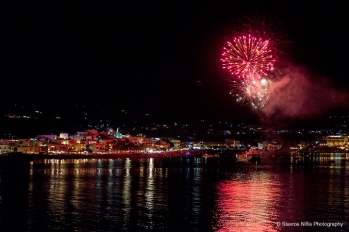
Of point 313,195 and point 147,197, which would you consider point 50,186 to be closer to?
point 147,197

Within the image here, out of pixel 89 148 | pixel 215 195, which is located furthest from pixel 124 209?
pixel 89 148

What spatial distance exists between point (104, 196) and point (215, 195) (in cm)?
350

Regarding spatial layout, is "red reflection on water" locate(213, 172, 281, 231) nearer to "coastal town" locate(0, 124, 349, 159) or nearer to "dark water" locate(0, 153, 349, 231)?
"dark water" locate(0, 153, 349, 231)

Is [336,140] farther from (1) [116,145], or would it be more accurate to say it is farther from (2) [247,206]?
(2) [247,206]

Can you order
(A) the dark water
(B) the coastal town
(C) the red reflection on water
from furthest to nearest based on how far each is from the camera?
1. (B) the coastal town
2. (A) the dark water
3. (C) the red reflection on water

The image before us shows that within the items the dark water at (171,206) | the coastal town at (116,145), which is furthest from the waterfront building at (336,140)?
the dark water at (171,206)

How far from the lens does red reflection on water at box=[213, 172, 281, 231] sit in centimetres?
1035

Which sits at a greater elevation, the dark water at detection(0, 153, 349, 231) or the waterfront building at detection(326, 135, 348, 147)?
the waterfront building at detection(326, 135, 348, 147)

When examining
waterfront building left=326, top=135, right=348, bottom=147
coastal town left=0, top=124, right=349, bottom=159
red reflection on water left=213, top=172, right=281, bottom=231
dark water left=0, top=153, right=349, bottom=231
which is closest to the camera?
red reflection on water left=213, top=172, right=281, bottom=231

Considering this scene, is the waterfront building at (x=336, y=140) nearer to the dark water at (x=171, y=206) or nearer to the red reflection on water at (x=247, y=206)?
the dark water at (x=171, y=206)

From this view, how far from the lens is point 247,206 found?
1280 cm

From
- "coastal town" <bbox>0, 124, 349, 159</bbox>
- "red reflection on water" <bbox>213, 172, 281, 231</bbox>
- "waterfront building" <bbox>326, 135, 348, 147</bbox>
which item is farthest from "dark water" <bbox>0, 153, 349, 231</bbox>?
"waterfront building" <bbox>326, 135, 348, 147</bbox>

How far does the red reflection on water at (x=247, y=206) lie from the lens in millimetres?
10352

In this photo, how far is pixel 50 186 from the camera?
17781mm
